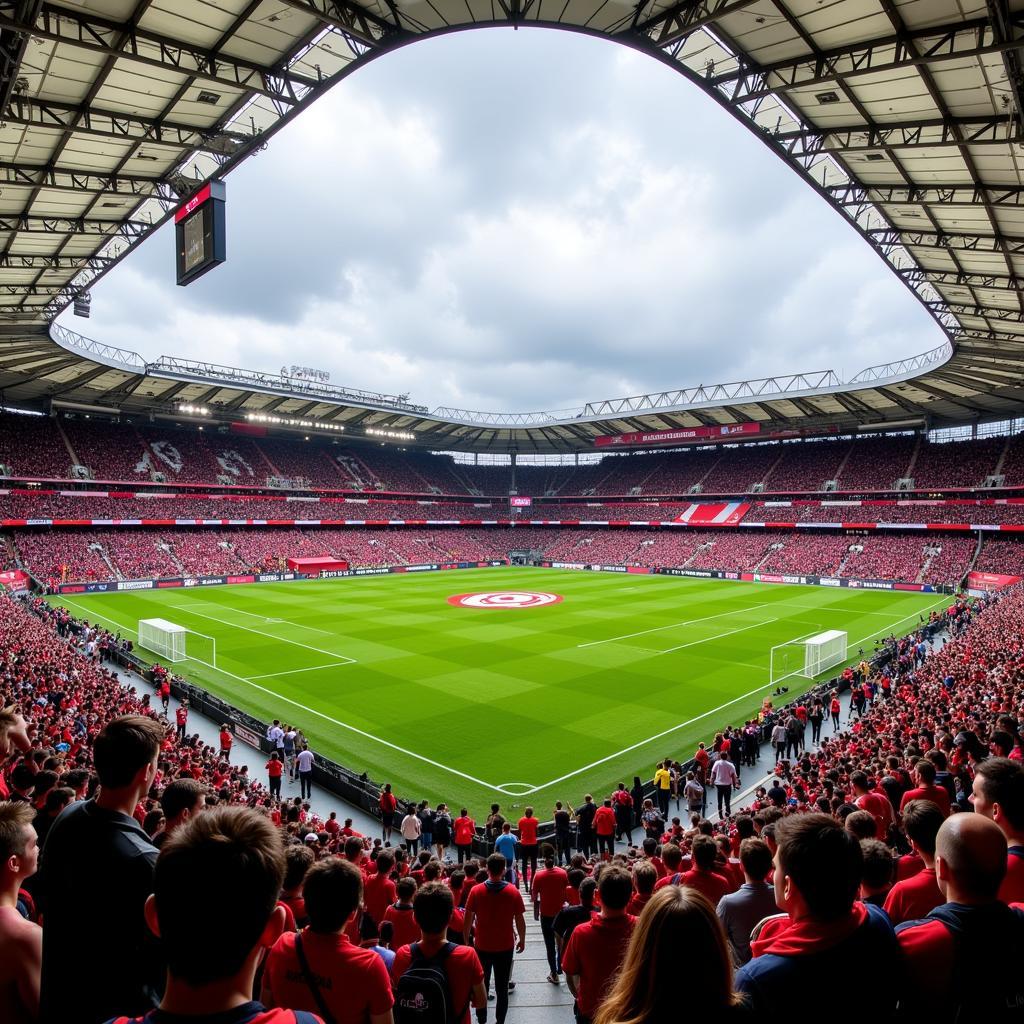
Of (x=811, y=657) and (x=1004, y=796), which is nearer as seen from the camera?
(x=1004, y=796)

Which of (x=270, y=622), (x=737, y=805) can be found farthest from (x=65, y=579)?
(x=737, y=805)

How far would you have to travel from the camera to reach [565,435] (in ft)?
263

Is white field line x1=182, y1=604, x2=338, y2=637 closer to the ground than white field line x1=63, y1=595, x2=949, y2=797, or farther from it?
farther from it

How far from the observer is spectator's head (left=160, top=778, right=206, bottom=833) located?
14.1 ft

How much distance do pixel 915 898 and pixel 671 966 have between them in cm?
289

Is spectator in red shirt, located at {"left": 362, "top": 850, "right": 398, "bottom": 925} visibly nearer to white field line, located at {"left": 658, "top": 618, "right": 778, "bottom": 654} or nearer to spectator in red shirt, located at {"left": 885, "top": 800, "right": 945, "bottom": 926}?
spectator in red shirt, located at {"left": 885, "top": 800, "right": 945, "bottom": 926}

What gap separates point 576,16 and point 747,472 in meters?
64.7

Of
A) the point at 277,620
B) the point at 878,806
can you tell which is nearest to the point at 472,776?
the point at 878,806

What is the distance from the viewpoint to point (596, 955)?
14.4 feet

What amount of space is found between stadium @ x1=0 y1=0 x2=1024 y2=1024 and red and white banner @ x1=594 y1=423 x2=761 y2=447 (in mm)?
5594

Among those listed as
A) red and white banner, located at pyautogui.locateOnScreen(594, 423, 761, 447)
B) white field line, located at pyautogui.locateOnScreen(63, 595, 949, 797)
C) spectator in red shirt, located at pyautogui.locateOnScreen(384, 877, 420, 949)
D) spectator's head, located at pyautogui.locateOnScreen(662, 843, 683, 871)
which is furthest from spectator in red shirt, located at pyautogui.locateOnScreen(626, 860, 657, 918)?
red and white banner, located at pyautogui.locateOnScreen(594, 423, 761, 447)

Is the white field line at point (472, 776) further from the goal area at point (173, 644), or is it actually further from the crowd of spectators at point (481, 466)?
the crowd of spectators at point (481, 466)

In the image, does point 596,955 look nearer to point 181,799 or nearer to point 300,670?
point 181,799

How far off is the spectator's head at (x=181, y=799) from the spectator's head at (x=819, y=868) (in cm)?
353
